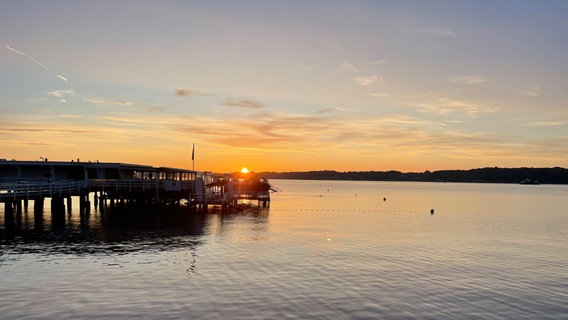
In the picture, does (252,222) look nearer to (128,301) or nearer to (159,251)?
(159,251)

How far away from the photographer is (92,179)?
67.2 metres

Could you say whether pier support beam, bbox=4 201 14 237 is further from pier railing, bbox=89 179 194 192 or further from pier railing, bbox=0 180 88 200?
pier railing, bbox=89 179 194 192

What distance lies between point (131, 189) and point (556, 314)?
2259 inches

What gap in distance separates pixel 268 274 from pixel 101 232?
70.9ft

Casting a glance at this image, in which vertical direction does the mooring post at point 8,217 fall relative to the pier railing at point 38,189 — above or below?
below

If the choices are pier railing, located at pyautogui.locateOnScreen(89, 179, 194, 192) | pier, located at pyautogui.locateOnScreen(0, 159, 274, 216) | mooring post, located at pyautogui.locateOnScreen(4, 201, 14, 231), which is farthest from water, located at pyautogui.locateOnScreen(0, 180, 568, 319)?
pier railing, located at pyautogui.locateOnScreen(89, 179, 194, 192)

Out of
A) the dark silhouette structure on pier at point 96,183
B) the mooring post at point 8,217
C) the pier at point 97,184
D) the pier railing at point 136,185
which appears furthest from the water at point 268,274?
the pier railing at point 136,185

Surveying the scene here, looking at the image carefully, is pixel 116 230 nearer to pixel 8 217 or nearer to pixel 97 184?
pixel 8 217

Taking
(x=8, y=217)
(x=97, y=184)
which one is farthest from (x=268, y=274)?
(x=97, y=184)

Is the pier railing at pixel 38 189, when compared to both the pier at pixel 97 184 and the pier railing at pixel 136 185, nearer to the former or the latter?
the pier at pixel 97 184

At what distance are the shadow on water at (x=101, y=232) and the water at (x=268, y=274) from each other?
14 cm

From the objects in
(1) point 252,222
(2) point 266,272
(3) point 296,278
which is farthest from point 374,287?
(1) point 252,222

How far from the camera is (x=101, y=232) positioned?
139 ft

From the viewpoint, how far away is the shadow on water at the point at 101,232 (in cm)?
3400
